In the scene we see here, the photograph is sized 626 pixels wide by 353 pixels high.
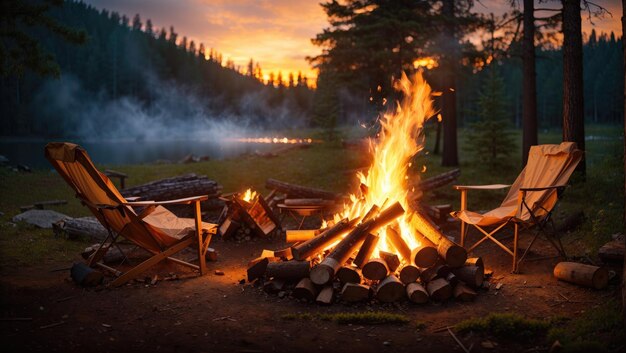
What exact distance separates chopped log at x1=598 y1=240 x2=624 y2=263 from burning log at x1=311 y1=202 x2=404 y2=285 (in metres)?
2.19

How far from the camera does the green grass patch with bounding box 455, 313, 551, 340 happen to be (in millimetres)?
3230

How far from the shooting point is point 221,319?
3682 millimetres

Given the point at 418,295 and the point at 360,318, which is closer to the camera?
the point at 360,318

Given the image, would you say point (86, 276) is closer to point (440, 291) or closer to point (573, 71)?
point (440, 291)

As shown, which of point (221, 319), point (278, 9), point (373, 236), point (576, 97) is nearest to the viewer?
point (221, 319)

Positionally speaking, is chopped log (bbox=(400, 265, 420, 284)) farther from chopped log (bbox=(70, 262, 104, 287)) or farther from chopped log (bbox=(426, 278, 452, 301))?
chopped log (bbox=(70, 262, 104, 287))

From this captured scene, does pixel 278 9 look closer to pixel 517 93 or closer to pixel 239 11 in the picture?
pixel 239 11

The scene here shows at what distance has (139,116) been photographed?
63812mm

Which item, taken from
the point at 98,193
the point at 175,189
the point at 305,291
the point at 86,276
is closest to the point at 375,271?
the point at 305,291

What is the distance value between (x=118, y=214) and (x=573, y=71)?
859 cm

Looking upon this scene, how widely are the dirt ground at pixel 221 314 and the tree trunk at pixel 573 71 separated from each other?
480cm

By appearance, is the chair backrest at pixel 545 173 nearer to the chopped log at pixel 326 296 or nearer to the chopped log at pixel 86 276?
the chopped log at pixel 326 296

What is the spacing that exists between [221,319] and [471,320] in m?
2.05

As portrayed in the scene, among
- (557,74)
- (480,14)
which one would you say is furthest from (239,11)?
(557,74)
